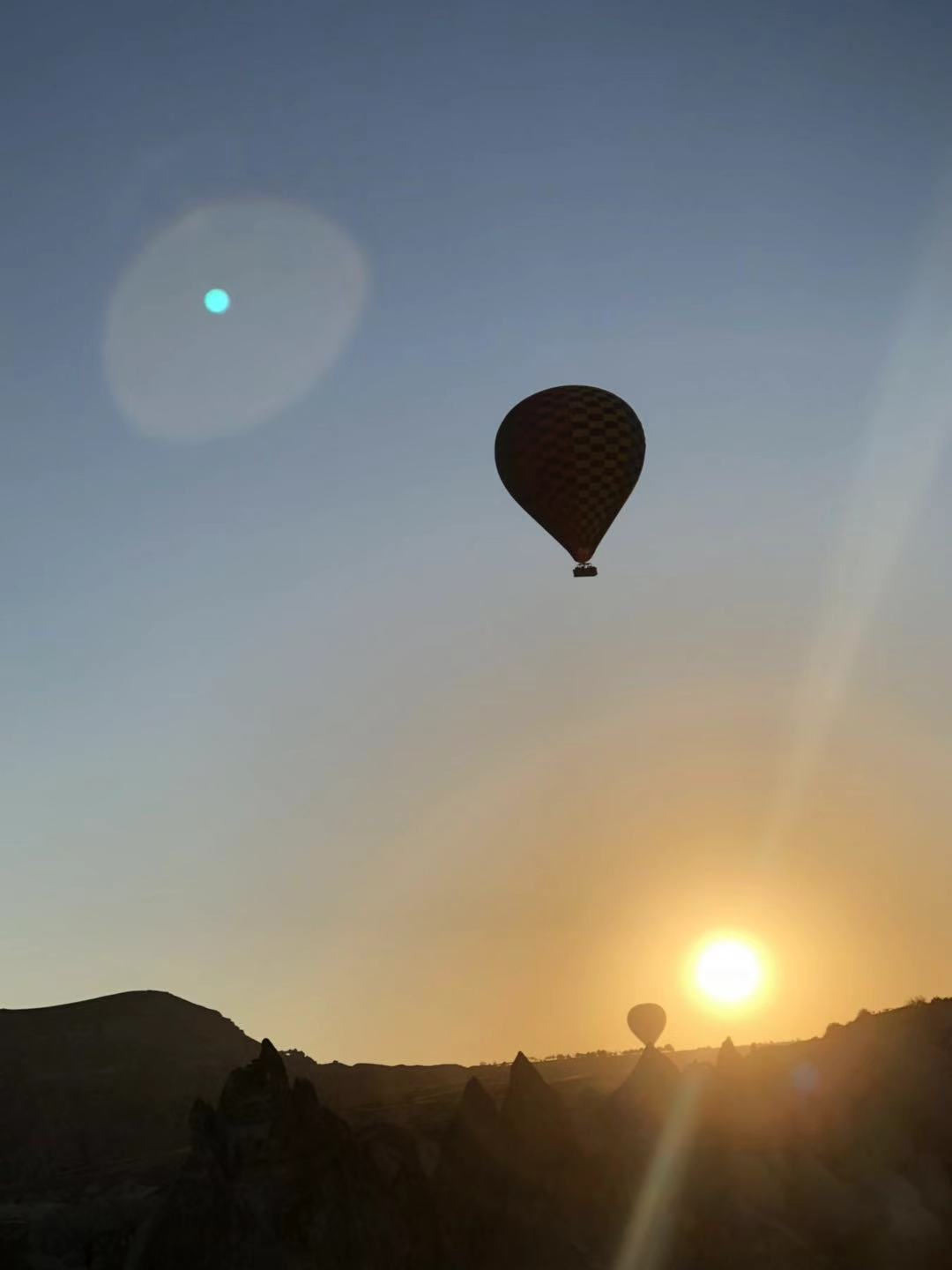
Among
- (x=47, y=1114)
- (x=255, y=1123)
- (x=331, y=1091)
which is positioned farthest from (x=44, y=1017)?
(x=255, y=1123)

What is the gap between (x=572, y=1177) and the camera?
175 feet

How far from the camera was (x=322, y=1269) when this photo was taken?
155 ft

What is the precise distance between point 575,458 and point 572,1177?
131 feet

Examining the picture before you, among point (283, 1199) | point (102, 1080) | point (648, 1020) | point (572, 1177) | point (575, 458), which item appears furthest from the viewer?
point (102, 1080)

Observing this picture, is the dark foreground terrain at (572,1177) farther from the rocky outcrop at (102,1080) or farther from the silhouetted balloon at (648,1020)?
the silhouetted balloon at (648,1020)

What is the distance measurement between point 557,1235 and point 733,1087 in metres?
12.9

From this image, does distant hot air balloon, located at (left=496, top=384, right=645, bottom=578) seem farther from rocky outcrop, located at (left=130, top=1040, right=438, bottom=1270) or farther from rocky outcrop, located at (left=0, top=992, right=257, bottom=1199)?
rocky outcrop, located at (left=0, top=992, right=257, bottom=1199)

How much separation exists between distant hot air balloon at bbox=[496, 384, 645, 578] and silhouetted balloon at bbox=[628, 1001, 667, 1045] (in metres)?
44.2

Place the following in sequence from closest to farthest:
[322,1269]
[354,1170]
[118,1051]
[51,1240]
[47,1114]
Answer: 1. [322,1269]
2. [354,1170]
3. [51,1240]
4. [47,1114]
5. [118,1051]

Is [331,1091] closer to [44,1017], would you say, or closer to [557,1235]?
[44,1017]

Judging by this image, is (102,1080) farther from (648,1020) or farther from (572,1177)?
(572,1177)

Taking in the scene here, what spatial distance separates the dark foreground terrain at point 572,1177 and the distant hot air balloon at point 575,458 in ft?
103

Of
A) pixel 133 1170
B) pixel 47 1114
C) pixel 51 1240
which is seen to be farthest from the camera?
pixel 47 1114

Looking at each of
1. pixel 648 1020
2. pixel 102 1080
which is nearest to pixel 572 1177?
pixel 648 1020
